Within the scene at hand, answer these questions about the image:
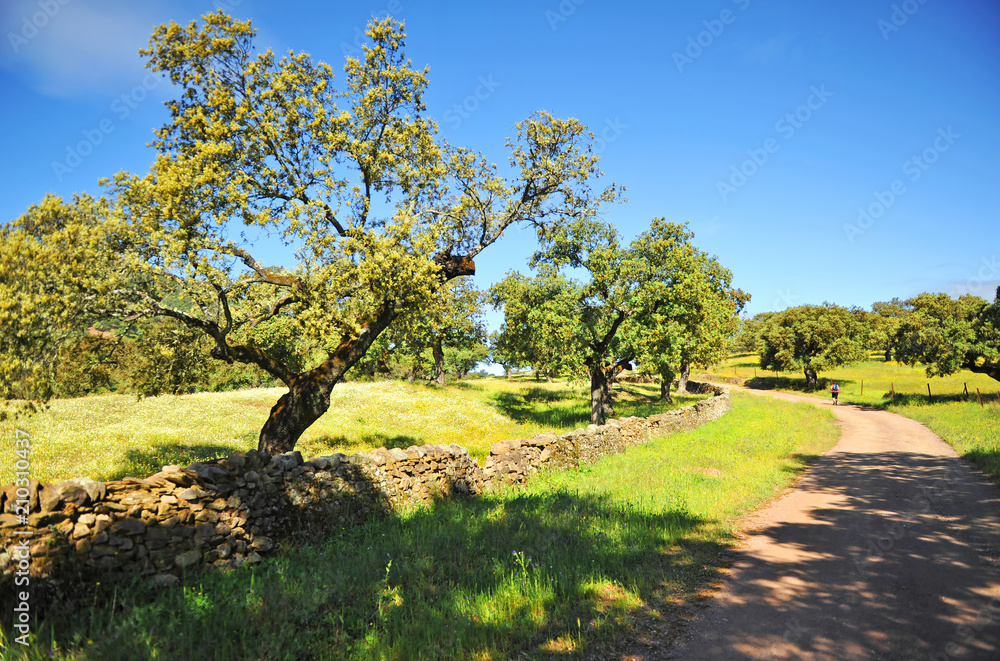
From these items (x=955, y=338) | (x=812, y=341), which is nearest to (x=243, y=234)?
(x=955, y=338)

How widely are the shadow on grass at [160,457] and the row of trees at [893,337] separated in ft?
140

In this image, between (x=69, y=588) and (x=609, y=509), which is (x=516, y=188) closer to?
(x=609, y=509)

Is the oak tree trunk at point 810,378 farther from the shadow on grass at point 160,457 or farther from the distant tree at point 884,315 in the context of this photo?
the shadow on grass at point 160,457

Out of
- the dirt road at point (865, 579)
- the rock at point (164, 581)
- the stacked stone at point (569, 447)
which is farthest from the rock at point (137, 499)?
the stacked stone at point (569, 447)

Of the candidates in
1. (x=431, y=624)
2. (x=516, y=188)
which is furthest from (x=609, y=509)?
(x=516, y=188)

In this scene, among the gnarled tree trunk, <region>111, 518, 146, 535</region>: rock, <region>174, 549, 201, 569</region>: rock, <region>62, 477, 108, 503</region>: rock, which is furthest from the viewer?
the gnarled tree trunk

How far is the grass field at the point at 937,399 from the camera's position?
53.4 feet

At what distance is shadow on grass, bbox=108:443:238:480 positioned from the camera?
13.0 meters

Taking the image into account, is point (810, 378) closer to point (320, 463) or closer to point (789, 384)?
point (789, 384)

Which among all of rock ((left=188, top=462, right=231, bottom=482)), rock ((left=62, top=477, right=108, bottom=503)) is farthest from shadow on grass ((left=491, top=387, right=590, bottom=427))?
rock ((left=62, top=477, right=108, bottom=503))

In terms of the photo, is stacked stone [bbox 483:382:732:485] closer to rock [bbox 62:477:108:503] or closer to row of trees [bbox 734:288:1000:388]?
rock [bbox 62:477:108:503]

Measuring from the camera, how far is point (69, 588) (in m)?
5.66

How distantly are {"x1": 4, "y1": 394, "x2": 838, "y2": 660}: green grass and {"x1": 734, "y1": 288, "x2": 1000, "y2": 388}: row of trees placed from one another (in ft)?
106

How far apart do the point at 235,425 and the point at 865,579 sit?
24039mm
